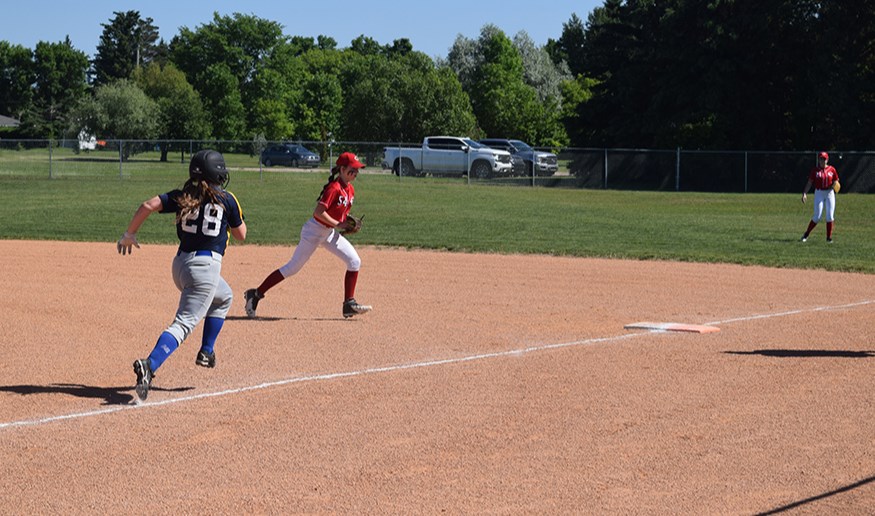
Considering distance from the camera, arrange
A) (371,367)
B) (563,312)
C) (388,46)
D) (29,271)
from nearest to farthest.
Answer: (371,367) → (563,312) → (29,271) → (388,46)

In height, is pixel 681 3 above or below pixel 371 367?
above

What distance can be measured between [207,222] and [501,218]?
2048 cm

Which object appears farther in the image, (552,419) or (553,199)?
(553,199)

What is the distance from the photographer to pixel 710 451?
682 centimetres

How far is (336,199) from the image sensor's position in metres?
11.7

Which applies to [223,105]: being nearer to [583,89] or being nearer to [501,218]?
[583,89]

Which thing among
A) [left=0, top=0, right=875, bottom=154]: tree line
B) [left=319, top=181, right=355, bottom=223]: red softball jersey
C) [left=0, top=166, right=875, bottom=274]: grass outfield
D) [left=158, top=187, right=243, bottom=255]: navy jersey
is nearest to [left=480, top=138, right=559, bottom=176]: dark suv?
[left=0, top=166, right=875, bottom=274]: grass outfield

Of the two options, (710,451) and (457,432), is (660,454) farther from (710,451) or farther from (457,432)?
(457,432)

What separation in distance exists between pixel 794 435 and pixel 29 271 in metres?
12.3

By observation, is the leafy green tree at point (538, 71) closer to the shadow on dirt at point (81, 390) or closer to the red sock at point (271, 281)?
the red sock at point (271, 281)

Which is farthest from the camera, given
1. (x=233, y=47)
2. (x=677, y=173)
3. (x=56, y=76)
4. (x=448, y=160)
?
(x=56, y=76)

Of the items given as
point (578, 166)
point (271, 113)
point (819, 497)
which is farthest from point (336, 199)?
point (271, 113)

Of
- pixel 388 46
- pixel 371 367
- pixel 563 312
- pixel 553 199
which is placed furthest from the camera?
pixel 388 46

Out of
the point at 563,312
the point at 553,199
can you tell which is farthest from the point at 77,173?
the point at 563,312
